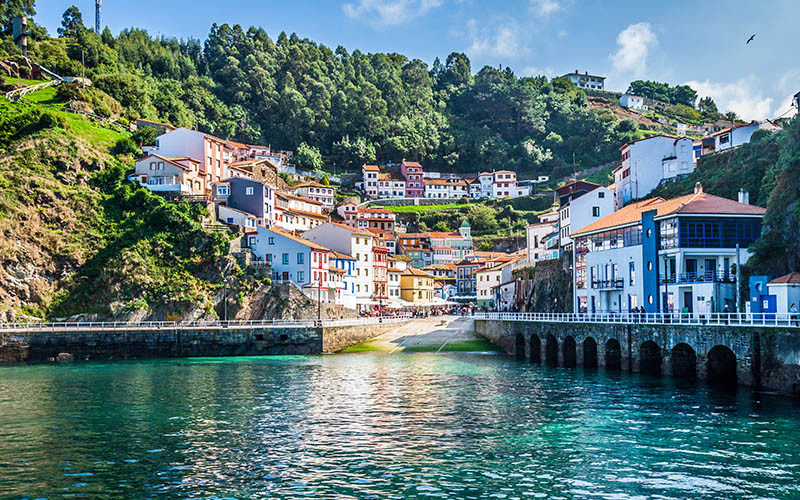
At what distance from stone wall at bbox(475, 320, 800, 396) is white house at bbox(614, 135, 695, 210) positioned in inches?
1515

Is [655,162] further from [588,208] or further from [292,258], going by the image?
[292,258]

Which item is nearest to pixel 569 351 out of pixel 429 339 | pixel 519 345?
pixel 519 345

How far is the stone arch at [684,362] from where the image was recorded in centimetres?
4881

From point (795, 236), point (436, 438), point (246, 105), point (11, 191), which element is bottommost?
point (436, 438)

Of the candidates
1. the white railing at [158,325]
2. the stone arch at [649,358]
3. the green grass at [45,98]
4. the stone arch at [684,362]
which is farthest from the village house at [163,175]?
the stone arch at [684,362]

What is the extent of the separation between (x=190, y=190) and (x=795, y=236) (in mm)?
79125

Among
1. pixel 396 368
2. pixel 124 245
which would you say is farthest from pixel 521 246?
pixel 396 368

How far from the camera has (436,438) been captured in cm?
3105

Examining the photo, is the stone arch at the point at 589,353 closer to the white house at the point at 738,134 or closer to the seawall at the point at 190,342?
the seawall at the point at 190,342

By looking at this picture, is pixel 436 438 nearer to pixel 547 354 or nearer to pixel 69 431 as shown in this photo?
pixel 69 431

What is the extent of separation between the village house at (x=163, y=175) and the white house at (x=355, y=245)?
18.5 m

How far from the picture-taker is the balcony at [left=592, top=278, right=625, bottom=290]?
64688 millimetres

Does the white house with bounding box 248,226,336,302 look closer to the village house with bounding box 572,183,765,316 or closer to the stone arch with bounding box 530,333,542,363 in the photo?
the stone arch with bounding box 530,333,542,363

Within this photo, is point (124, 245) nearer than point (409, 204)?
Yes
